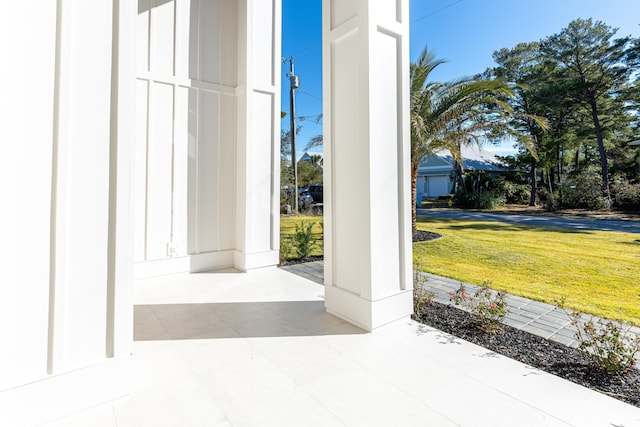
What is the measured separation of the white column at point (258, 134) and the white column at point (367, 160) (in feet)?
6.02

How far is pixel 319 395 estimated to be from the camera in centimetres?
180

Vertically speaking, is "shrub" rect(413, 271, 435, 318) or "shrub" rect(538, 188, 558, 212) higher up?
"shrub" rect(538, 188, 558, 212)

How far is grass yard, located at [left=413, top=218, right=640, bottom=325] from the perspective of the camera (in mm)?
3699

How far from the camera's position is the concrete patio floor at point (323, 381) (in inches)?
63.4

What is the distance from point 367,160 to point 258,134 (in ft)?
8.10

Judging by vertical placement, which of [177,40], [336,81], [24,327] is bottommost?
[24,327]

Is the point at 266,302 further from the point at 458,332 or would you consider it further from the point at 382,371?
the point at 458,332

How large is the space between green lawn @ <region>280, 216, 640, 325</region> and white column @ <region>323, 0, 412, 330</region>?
6.72 ft

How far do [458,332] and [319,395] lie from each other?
54.1 inches

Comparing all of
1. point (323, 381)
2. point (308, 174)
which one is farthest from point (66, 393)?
point (308, 174)

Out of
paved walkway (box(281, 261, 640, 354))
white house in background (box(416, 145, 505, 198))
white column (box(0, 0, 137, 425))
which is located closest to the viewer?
white column (box(0, 0, 137, 425))

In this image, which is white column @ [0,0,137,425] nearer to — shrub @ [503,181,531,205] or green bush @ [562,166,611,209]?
green bush @ [562,166,611,209]

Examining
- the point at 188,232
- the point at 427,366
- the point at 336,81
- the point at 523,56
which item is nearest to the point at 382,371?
the point at 427,366

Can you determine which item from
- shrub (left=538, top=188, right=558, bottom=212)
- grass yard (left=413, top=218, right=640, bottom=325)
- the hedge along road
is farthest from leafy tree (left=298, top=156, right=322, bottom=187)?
grass yard (left=413, top=218, right=640, bottom=325)
